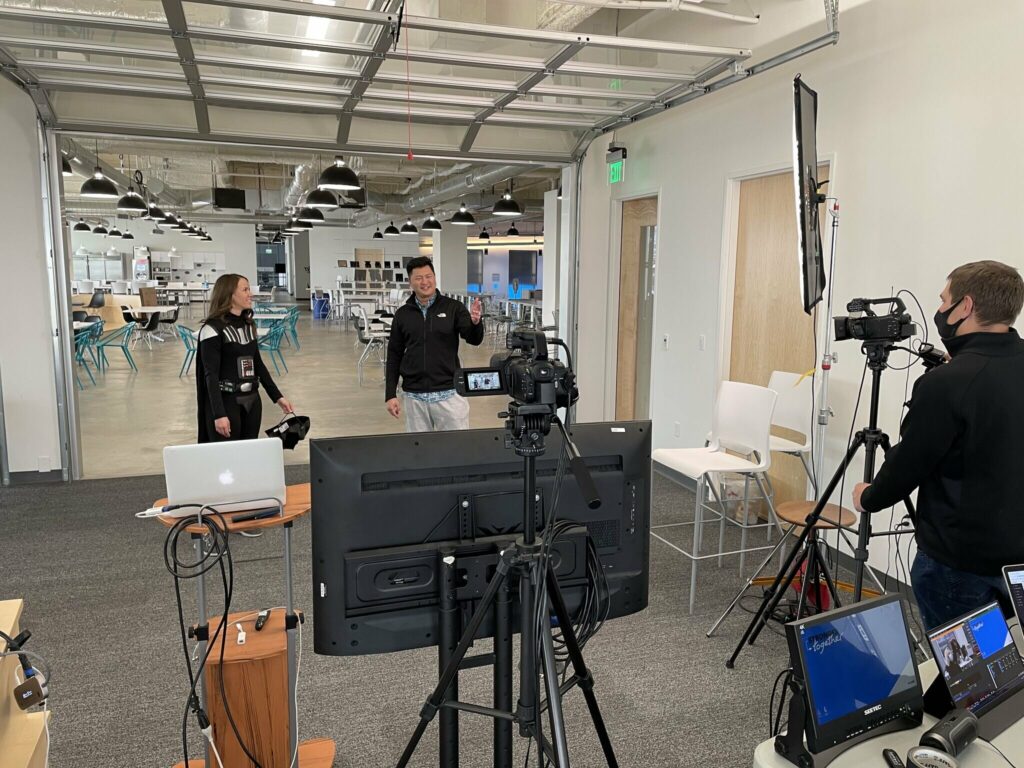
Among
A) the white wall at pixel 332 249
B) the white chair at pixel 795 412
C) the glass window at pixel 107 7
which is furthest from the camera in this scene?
the white wall at pixel 332 249

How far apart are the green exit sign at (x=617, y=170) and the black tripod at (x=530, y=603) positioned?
5.38 meters

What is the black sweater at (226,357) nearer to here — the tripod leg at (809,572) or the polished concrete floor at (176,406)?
the polished concrete floor at (176,406)

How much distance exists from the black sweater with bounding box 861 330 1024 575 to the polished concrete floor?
5.42 meters

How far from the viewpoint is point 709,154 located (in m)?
5.21

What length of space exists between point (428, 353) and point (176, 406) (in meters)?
5.66

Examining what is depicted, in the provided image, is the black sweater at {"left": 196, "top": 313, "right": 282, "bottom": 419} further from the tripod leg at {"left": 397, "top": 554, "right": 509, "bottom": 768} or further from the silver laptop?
the tripod leg at {"left": 397, "top": 554, "right": 509, "bottom": 768}

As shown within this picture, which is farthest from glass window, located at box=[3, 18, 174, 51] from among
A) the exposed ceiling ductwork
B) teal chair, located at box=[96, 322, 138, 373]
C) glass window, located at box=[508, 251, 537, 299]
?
glass window, located at box=[508, 251, 537, 299]

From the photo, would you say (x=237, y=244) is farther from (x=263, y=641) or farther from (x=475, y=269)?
(x=263, y=641)

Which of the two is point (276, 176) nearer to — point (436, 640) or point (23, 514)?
point (23, 514)

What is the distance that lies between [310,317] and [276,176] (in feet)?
27.1

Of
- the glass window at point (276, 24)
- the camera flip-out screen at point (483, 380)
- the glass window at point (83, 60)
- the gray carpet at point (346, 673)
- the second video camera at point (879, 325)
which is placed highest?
the glass window at point (276, 24)

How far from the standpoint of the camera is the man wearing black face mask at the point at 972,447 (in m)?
1.91

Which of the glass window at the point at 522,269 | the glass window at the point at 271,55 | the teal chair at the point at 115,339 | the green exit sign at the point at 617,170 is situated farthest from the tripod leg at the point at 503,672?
the glass window at the point at 522,269

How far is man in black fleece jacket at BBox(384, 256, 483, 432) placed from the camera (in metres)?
4.19
